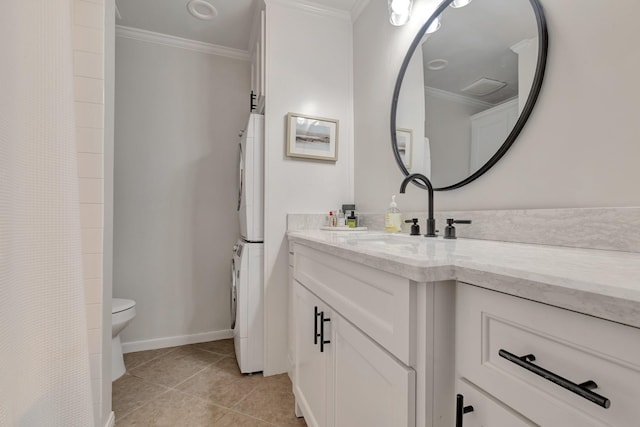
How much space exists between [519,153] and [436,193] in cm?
43

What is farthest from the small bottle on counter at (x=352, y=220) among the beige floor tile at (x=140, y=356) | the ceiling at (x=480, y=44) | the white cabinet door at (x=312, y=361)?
the beige floor tile at (x=140, y=356)

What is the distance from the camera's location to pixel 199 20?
2.23 metres

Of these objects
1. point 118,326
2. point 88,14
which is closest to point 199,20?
point 88,14

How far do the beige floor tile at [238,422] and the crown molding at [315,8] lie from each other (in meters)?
2.47

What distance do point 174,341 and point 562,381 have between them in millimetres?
2604

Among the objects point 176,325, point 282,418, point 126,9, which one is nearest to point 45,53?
point 282,418

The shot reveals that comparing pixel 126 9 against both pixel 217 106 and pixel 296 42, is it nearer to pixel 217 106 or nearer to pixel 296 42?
pixel 217 106

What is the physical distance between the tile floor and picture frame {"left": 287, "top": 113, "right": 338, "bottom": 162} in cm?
146

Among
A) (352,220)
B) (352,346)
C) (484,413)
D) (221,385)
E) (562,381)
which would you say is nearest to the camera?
(562,381)

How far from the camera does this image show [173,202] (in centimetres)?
242

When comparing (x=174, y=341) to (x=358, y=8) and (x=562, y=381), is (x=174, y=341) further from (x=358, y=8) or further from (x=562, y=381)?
(x=358, y=8)

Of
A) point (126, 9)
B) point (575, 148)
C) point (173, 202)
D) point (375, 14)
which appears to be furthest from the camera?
point (173, 202)

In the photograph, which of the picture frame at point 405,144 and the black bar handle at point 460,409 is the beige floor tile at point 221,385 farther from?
the picture frame at point 405,144

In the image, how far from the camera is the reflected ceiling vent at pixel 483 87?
112 centimetres
